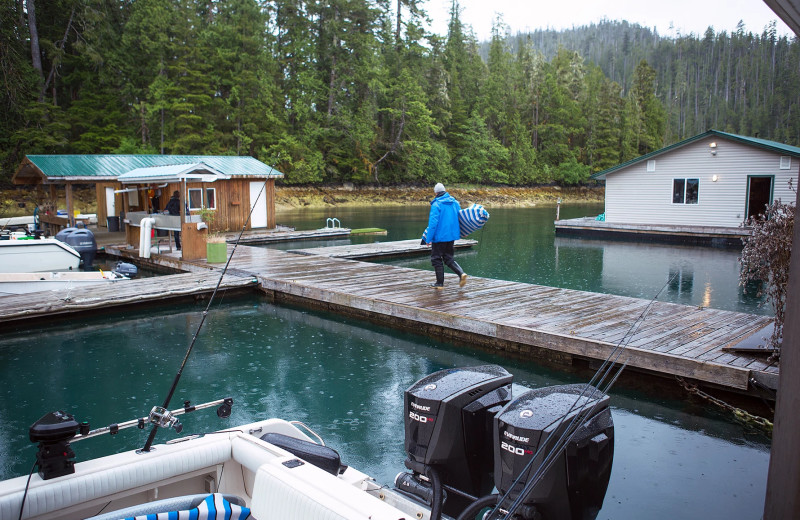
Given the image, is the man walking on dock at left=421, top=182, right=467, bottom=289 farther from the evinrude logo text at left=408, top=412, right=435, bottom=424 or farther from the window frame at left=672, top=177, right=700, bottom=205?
the window frame at left=672, top=177, right=700, bottom=205

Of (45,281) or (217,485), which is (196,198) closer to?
(45,281)

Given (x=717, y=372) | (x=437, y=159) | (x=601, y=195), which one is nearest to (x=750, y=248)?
(x=717, y=372)

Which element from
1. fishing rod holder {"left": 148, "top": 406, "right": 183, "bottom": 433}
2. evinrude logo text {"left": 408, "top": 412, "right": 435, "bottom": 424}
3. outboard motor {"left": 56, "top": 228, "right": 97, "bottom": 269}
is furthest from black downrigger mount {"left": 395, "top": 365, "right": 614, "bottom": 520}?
outboard motor {"left": 56, "top": 228, "right": 97, "bottom": 269}

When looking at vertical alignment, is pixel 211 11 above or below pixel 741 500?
above

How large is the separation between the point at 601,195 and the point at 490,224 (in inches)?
1410

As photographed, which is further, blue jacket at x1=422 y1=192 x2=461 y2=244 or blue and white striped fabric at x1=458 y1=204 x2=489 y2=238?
blue and white striped fabric at x1=458 y1=204 x2=489 y2=238

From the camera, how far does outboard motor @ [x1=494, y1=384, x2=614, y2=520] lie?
2.81 metres

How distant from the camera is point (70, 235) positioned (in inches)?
560

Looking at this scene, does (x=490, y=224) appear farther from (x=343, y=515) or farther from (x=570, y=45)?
(x=570, y=45)

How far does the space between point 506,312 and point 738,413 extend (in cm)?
327

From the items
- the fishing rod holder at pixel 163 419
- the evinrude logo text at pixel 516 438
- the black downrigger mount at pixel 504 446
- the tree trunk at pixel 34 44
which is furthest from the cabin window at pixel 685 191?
the tree trunk at pixel 34 44

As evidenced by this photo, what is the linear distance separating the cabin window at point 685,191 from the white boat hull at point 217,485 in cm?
2291

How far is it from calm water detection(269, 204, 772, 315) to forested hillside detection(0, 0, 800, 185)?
9922mm

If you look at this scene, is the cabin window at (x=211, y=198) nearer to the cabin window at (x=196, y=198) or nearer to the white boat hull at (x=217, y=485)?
the cabin window at (x=196, y=198)
